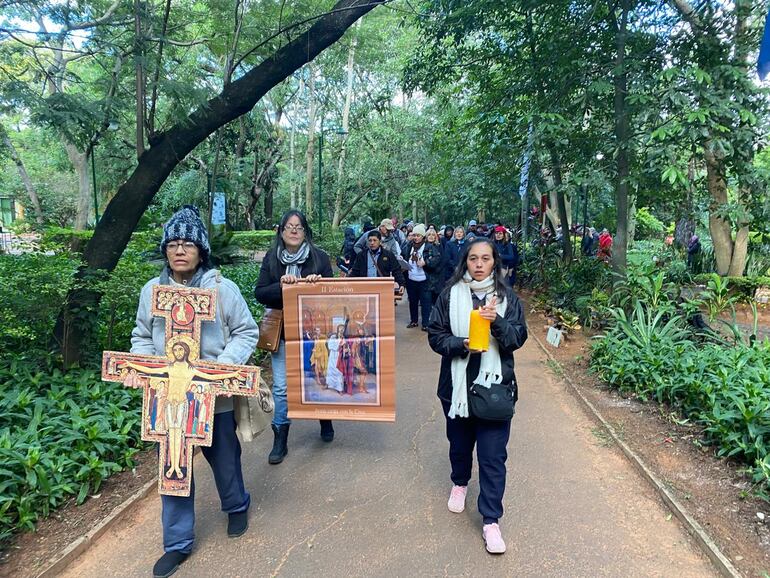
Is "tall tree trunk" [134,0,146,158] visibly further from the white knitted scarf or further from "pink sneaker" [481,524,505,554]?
"pink sneaker" [481,524,505,554]

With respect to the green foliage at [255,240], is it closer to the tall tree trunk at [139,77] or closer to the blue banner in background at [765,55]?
the tall tree trunk at [139,77]

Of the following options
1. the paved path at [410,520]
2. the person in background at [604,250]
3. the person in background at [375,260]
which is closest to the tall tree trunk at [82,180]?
the person in background at [375,260]

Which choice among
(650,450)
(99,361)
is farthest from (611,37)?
(99,361)

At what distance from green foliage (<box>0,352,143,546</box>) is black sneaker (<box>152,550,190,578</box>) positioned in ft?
2.97

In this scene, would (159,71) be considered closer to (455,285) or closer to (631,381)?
(455,285)

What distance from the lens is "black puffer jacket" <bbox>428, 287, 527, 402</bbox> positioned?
2.69 m

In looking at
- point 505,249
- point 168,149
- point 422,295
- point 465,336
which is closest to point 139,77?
point 168,149

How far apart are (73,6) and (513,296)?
6.36m

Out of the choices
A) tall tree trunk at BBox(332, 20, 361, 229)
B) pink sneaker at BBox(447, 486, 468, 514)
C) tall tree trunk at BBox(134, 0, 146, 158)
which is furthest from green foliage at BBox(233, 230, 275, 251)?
pink sneaker at BBox(447, 486, 468, 514)

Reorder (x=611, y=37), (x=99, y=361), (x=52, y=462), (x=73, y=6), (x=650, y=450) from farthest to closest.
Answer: (x=611, y=37)
(x=73, y=6)
(x=99, y=361)
(x=650, y=450)
(x=52, y=462)

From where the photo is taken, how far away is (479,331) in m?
A: 2.60

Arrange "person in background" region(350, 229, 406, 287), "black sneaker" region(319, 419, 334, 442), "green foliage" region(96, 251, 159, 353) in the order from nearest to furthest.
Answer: "black sneaker" region(319, 419, 334, 442), "green foliage" region(96, 251, 159, 353), "person in background" region(350, 229, 406, 287)

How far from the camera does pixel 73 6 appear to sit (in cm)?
595

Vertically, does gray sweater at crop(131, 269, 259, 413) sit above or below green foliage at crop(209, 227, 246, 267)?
below
